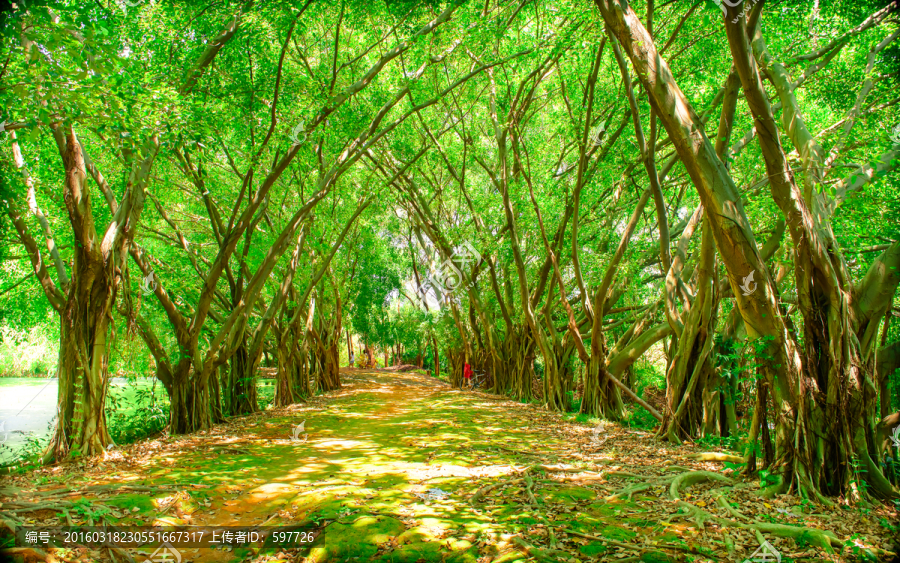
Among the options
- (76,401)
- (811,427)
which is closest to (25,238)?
(76,401)

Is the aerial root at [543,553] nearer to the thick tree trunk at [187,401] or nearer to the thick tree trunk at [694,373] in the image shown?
the thick tree trunk at [694,373]

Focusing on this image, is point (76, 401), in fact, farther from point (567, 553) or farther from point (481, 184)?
point (481, 184)

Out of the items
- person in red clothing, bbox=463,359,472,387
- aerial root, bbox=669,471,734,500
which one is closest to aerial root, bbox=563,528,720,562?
aerial root, bbox=669,471,734,500

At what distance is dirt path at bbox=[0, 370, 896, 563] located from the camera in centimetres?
274

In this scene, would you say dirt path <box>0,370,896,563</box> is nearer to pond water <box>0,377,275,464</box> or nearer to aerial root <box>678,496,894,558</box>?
aerial root <box>678,496,894,558</box>

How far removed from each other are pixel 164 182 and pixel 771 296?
8069mm

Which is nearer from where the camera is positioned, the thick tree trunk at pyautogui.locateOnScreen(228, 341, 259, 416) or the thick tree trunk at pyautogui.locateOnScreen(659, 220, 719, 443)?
the thick tree trunk at pyautogui.locateOnScreen(659, 220, 719, 443)

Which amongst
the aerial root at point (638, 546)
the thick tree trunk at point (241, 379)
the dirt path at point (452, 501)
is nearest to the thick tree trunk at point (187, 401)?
the dirt path at point (452, 501)

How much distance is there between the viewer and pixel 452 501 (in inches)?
143

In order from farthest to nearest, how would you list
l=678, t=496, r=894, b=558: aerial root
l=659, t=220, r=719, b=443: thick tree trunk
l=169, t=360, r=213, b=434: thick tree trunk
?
l=169, t=360, r=213, b=434: thick tree trunk, l=659, t=220, r=719, b=443: thick tree trunk, l=678, t=496, r=894, b=558: aerial root

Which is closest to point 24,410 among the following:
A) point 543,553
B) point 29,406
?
point 29,406

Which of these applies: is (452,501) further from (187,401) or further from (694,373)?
(187,401)

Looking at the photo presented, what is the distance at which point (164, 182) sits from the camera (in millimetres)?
7273

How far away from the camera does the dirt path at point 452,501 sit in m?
2.74
